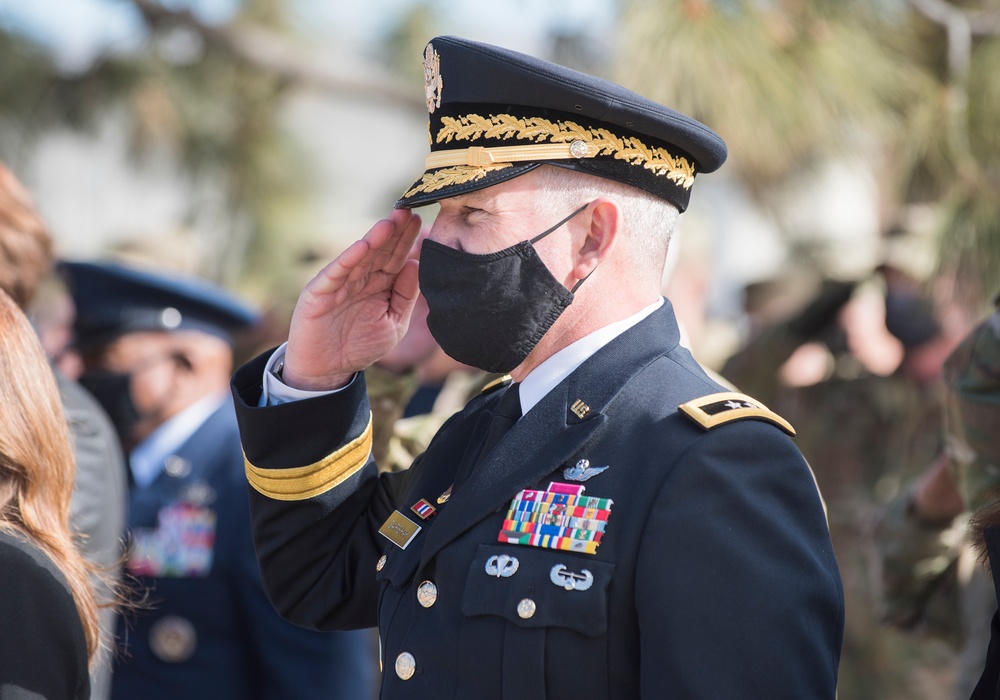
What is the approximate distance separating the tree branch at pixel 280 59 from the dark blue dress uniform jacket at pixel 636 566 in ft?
14.6

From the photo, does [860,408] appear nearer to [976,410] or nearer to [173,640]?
[976,410]

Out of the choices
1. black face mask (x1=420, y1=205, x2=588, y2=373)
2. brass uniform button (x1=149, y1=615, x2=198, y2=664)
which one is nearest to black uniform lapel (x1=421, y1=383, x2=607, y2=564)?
black face mask (x1=420, y1=205, x2=588, y2=373)

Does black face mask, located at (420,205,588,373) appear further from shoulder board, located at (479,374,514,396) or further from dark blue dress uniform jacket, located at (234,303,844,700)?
shoulder board, located at (479,374,514,396)

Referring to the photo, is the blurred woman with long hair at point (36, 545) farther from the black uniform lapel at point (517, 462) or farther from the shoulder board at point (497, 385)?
the shoulder board at point (497, 385)

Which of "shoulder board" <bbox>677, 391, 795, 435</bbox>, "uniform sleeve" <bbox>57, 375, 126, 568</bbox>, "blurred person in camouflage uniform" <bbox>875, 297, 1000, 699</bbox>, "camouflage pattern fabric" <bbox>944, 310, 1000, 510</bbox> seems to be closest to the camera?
"shoulder board" <bbox>677, 391, 795, 435</bbox>

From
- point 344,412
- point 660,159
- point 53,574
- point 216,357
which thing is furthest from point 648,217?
point 216,357

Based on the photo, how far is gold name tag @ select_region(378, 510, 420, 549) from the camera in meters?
1.85

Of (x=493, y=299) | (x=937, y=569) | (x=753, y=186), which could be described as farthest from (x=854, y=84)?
(x=493, y=299)

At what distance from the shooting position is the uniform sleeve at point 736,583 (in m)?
1.49

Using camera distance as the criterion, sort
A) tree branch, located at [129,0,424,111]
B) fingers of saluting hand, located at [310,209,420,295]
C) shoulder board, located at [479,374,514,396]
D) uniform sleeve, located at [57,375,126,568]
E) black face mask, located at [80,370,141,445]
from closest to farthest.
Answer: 1. fingers of saluting hand, located at [310,209,420,295]
2. shoulder board, located at [479,374,514,396]
3. uniform sleeve, located at [57,375,126,568]
4. black face mask, located at [80,370,141,445]
5. tree branch, located at [129,0,424,111]

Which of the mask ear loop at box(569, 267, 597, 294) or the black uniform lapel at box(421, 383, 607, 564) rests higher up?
the mask ear loop at box(569, 267, 597, 294)

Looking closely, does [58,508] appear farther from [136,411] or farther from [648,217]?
[136,411]

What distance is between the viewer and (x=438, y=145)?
1.95 metres

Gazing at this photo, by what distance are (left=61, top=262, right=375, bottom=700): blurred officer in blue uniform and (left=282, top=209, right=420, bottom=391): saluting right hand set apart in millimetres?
1256
